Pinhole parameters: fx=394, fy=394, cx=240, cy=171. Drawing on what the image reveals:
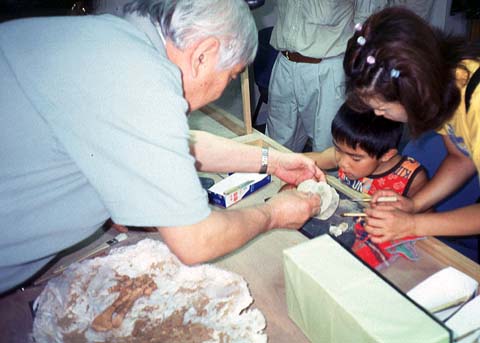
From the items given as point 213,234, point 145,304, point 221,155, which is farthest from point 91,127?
point 221,155

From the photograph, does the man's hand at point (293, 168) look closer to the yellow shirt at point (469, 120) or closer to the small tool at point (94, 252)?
the yellow shirt at point (469, 120)

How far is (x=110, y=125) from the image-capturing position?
2.44 ft

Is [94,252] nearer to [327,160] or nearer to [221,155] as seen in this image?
[221,155]

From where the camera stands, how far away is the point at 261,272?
3.68 ft

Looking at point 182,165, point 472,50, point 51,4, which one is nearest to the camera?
point 182,165

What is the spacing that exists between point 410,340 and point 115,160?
0.61 metres

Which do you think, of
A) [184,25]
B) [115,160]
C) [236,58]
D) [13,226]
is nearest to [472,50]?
[236,58]

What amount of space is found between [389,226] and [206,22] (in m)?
0.80

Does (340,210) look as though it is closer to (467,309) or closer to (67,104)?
(467,309)

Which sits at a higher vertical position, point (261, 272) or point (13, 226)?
point (13, 226)

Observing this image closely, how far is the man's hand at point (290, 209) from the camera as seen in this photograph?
1093 mm

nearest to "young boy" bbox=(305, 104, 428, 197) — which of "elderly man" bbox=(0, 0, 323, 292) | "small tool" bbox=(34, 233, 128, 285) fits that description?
"elderly man" bbox=(0, 0, 323, 292)

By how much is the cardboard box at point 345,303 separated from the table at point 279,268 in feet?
0.15

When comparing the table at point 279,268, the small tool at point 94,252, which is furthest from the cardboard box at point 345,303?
the small tool at point 94,252
